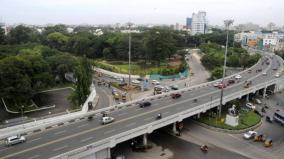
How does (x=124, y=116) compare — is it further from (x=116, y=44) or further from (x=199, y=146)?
(x=116, y=44)

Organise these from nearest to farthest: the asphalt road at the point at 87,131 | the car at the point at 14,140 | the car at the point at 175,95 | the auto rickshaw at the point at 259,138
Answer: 1. the asphalt road at the point at 87,131
2. the car at the point at 14,140
3. the auto rickshaw at the point at 259,138
4. the car at the point at 175,95

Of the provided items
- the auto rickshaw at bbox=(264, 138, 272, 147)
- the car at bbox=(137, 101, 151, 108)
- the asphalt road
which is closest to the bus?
the auto rickshaw at bbox=(264, 138, 272, 147)

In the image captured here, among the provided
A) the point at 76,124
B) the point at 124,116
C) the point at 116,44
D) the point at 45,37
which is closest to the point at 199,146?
the point at 124,116

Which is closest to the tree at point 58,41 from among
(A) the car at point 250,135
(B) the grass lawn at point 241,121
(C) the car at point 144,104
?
(C) the car at point 144,104

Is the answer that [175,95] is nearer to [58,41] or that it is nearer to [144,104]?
[144,104]

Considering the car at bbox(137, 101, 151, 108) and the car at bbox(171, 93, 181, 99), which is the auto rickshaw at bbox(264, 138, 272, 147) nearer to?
the car at bbox(171, 93, 181, 99)

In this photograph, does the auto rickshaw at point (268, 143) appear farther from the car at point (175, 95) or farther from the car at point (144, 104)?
the car at point (144, 104)

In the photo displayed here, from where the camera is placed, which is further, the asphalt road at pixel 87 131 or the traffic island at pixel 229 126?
the traffic island at pixel 229 126

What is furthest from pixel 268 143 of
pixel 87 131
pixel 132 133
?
pixel 87 131
